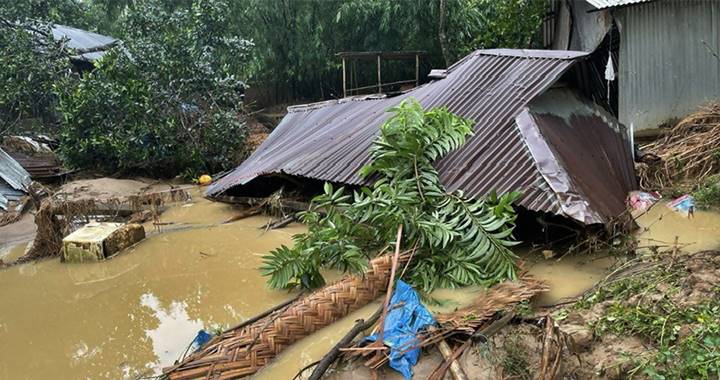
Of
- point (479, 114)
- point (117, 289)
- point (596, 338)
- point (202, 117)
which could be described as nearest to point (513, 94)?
point (479, 114)

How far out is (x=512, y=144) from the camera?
6145mm

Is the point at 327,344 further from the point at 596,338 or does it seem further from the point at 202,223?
the point at 202,223

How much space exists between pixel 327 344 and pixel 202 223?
4.91m

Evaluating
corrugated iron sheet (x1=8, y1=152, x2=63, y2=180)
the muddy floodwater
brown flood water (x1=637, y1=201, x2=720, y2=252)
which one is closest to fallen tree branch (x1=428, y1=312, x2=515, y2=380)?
the muddy floodwater

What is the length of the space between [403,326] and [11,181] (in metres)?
11.4

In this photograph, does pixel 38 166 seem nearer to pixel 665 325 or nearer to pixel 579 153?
pixel 579 153

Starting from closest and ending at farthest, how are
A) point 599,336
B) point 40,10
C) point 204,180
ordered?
point 599,336 < point 204,180 < point 40,10

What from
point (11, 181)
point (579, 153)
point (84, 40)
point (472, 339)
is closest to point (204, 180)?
point (11, 181)

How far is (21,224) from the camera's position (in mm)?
9758

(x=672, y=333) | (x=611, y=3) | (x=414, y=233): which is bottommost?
(x=672, y=333)

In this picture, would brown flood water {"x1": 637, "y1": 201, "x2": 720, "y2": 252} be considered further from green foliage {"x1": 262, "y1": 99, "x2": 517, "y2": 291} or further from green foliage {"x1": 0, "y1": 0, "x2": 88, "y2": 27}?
green foliage {"x1": 0, "y1": 0, "x2": 88, "y2": 27}

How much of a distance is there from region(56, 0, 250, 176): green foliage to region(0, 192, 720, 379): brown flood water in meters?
5.34

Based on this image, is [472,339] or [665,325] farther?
[472,339]

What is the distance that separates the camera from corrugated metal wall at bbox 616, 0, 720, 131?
995 centimetres
